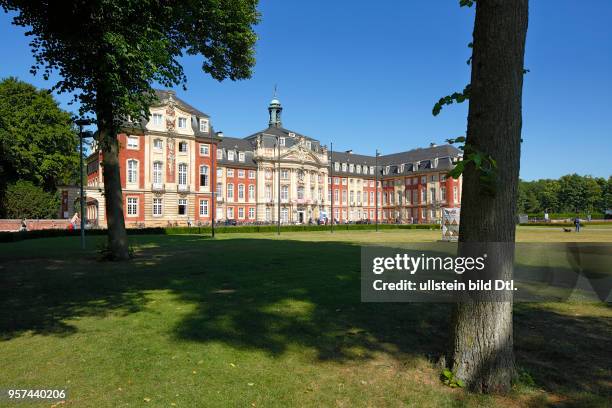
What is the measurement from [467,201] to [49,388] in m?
4.93

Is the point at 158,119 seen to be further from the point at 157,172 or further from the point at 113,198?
the point at 113,198

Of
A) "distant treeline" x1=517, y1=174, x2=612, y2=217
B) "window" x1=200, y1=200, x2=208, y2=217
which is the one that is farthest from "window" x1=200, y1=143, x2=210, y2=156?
"distant treeline" x1=517, y1=174, x2=612, y2=217

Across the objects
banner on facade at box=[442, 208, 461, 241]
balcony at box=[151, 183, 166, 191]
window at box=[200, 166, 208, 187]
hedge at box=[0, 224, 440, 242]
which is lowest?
hedge at box=[0, 224, 440, 242]

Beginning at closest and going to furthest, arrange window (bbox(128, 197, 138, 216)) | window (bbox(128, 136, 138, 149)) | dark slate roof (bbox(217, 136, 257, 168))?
window (bbox(128, 136, 138, 149)), window (bbox(128, 197, 138, 216)), dark slate roof (bbox(217, 136, 257, 168))

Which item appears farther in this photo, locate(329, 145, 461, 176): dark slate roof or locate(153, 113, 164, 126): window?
locate(329, 145, 461, 176): dark slate roof

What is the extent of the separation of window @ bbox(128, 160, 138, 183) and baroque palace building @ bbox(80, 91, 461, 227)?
0.38 feet

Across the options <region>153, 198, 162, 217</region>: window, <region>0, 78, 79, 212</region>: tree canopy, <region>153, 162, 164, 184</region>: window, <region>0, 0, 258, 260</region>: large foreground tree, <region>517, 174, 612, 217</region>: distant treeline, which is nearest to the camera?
<region>0, 0, 258, 260</region>: large foreground tree

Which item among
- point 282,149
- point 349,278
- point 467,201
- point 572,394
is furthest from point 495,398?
point 282,149

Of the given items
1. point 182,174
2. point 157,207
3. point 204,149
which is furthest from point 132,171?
point 204,149

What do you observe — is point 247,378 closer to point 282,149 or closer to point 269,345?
point 269,345

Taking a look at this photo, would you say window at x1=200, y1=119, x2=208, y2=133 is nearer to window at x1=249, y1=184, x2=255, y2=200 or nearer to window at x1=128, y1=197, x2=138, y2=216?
window at x1=128, y1=197, x2=138, y2=216

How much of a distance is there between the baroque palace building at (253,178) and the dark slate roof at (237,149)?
0.67 ft

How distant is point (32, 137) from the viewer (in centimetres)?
4391

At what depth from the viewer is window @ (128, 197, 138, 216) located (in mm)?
51469
